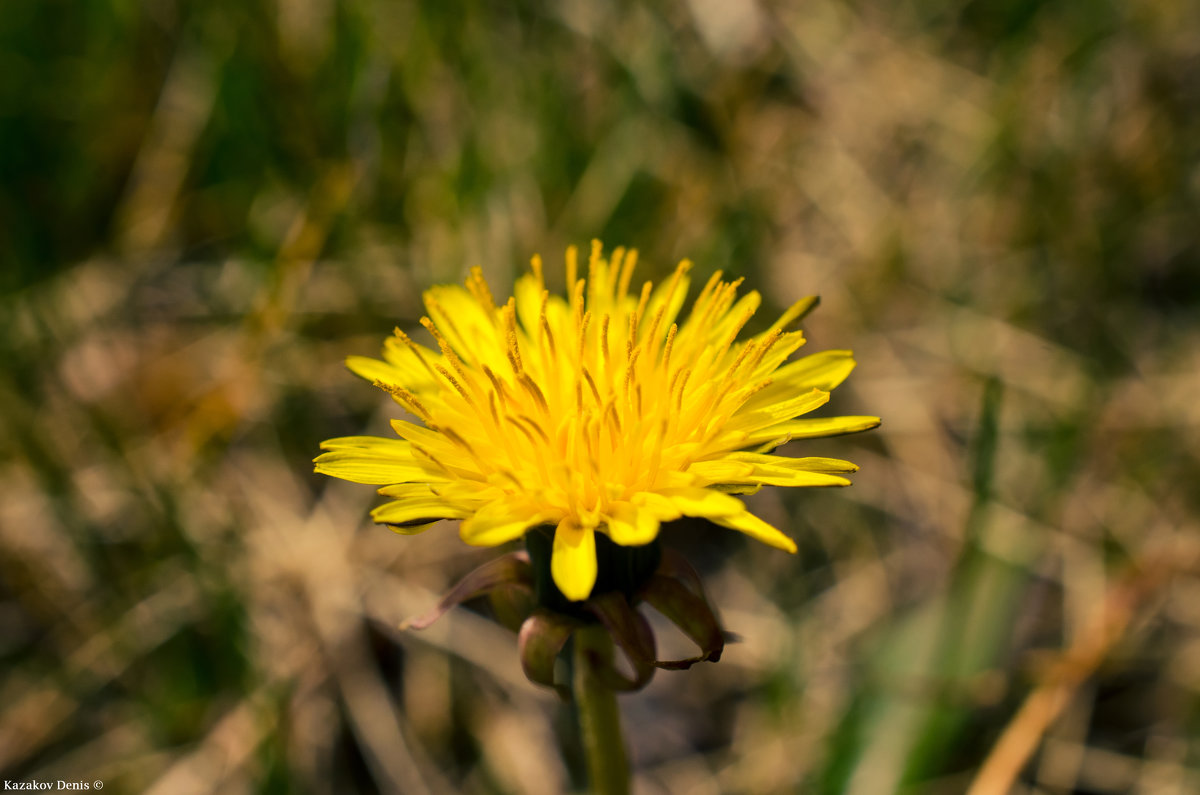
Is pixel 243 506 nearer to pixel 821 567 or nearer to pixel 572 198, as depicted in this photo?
pixel 572 198

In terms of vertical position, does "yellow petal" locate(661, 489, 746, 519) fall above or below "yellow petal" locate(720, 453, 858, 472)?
below

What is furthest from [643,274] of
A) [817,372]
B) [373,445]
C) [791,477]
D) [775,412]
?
[791,477]

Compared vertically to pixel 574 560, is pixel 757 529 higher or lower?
higher

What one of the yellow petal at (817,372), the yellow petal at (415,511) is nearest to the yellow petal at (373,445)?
the yellow petal at (415,511)

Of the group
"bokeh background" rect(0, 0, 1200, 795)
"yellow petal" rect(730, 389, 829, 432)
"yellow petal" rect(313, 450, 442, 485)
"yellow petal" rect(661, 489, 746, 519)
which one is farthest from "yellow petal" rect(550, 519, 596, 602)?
"bokeh background" rect(0, 0, 1200, 795)

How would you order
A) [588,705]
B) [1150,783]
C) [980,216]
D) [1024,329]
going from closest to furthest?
[588,705], [1150,783], [1024,329], [980,216]

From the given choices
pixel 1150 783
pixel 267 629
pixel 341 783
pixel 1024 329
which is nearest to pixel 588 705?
pixel 341 783

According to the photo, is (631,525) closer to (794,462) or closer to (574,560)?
(574,560)

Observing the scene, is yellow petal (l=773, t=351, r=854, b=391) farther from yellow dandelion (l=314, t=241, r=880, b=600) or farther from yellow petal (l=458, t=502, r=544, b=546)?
yellow petal (l=458, t=502, r=544, b=546)
